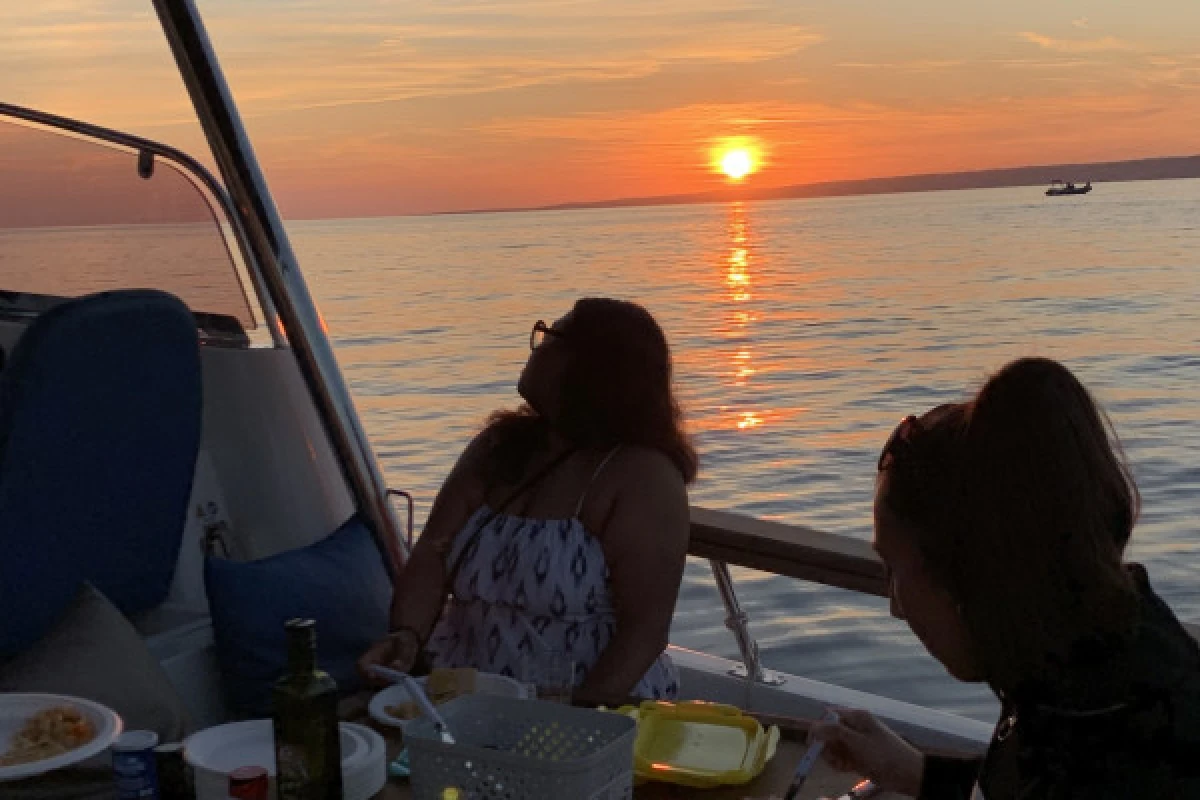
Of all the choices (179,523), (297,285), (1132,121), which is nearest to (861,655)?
(297,285)

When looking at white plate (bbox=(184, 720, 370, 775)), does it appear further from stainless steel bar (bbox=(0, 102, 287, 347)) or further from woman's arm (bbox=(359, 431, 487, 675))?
stainless steel bar (bbox=(0, 102, 287, 347))

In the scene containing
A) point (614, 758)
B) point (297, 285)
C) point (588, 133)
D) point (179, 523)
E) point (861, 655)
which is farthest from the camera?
point (588, 133)

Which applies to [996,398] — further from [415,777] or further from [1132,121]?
[1132,121]

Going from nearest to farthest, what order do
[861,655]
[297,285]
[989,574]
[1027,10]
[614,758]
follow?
1. [989,574]
2. [614,758]
3. [297,285]
4. [861,655]
5. [1027,10]

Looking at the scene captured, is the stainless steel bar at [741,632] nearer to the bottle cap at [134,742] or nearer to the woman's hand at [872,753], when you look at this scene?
the woman's hand at [872,753]

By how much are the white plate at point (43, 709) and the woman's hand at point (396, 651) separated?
66cm

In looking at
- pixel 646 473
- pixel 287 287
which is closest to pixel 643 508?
pixel 646 473

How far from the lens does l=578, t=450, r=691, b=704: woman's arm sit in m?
2.59

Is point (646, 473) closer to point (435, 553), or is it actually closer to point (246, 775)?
point (435, 553)

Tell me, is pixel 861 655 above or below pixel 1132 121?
below

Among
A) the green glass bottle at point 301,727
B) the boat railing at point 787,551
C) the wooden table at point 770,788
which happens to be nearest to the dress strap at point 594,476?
the boat railing at point 787,551

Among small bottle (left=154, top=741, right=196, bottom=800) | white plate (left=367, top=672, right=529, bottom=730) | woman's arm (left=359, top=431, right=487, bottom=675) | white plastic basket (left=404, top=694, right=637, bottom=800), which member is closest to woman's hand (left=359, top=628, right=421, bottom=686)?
woman's arm (left=359, top=431, right=487, bottom=675)

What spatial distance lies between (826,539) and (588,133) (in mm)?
23998

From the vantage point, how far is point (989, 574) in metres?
1.41
